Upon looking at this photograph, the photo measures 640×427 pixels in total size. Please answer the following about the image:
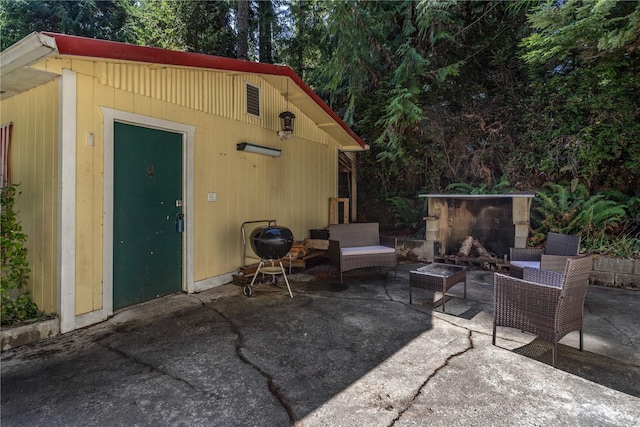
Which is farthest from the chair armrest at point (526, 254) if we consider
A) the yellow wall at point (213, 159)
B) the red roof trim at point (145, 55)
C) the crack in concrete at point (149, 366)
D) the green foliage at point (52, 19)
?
the green foliage at point (52, 19)

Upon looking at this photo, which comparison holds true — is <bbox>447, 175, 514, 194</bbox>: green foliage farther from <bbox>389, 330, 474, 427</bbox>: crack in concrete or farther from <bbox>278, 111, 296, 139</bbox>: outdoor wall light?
<bbox>389, 330, 474, 427</bbox>: crack in concrete

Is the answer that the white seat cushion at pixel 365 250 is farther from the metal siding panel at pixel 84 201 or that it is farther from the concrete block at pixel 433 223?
the metal siding panel at pixel 84 201

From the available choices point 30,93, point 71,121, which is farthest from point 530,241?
point 30,93

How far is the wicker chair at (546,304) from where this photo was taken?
254cm

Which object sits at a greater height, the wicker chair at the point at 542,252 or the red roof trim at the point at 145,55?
the red roof trim at the point at 145,55

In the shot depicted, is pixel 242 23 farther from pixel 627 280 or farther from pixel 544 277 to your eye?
pixel 627 280

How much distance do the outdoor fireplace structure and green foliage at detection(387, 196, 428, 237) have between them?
77 centimetres

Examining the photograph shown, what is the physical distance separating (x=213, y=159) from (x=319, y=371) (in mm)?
3380

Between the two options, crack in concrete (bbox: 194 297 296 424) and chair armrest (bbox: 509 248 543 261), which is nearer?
crack in concrete (bbox: 194 297 296 424)

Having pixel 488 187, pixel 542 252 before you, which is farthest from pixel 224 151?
pixel 488 187

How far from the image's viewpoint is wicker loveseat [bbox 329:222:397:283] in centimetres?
499

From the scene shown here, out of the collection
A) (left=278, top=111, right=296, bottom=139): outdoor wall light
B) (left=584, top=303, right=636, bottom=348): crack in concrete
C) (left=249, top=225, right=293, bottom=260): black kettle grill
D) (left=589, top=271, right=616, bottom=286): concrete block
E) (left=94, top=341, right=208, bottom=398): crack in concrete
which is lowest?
(left=94, top=341, right=208, bottom=398): crack in concrete

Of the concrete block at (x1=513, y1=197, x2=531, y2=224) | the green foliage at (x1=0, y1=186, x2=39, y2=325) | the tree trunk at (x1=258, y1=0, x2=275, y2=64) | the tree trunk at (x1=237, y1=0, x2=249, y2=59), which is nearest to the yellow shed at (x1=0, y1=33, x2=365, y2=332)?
the green foliage at (x1=0, y1=186, x2=39, y2=325)

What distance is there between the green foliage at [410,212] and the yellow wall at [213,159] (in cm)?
179
